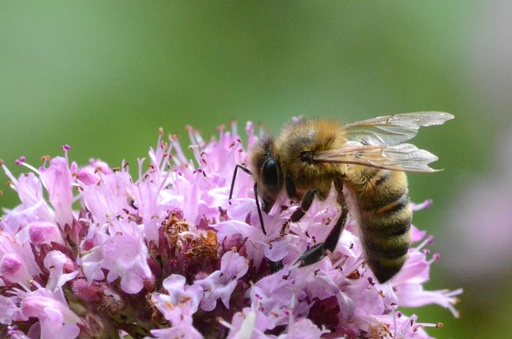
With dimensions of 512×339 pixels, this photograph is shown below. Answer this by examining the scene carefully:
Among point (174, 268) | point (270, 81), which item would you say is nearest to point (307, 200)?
point (174, 268)

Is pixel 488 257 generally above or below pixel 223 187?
below

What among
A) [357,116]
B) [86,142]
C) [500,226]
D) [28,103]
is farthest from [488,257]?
[28,103]

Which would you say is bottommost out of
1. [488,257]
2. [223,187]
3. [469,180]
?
[488,257]

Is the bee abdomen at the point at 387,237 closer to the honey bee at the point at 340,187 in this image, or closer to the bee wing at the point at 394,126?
the honey bee at the point at 340,187

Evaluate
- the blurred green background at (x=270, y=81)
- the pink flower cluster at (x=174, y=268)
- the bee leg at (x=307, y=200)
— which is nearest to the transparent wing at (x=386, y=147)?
the bee leg at (x=307, y=200)

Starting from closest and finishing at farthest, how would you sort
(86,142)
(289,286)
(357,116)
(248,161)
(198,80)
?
(289,286) → (248,161) → (86,142) → (198,80) → (357,116)

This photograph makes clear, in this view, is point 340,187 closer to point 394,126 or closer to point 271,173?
point 271,173

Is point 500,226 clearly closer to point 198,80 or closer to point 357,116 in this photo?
point 357,116
